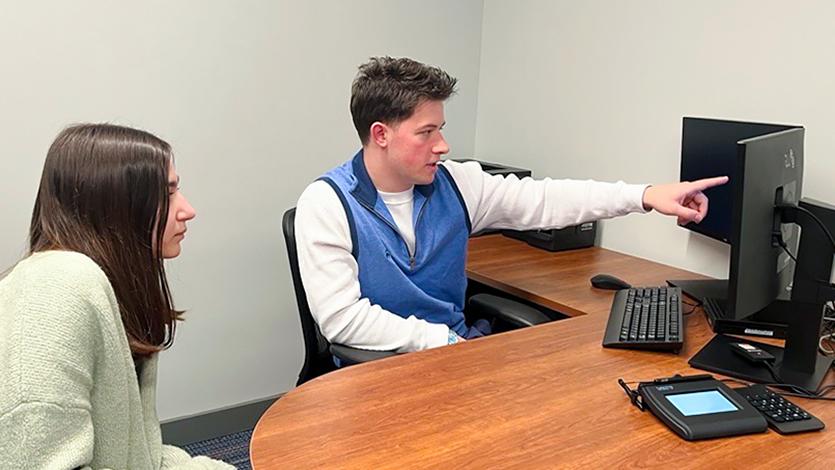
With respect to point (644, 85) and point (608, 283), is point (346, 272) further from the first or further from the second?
point (644, 85)

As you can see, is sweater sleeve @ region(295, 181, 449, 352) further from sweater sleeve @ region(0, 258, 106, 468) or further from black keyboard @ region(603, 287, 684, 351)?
sweater sleeve @ region(0, 258, 106, 468)

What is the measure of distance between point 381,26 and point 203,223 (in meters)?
1.02

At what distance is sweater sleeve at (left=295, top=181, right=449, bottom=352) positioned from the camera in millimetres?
1833

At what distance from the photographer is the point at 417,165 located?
1992mm

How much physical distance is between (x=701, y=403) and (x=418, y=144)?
0.98 meters

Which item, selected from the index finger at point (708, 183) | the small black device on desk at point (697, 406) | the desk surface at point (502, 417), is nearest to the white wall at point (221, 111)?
the desk surface at point (502, 417)

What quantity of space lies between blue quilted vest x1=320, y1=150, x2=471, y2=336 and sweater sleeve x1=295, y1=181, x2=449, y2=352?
0.05 meters

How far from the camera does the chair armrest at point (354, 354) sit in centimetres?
179

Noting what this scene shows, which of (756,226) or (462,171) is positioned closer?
(756,226)

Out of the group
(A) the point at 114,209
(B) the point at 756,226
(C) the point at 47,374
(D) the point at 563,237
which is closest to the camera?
(C) the point at 47,374

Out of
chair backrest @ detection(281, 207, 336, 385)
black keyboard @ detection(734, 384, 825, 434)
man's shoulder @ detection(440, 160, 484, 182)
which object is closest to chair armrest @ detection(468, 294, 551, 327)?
man's shoulder @ detection(440, 160, 484, 182)

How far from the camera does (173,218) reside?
130 cm

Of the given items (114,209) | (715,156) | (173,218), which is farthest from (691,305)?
(114,209)

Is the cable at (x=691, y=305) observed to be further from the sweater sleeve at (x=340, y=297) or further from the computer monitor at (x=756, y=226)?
the sweater sleeve at (x=340, y=297)
